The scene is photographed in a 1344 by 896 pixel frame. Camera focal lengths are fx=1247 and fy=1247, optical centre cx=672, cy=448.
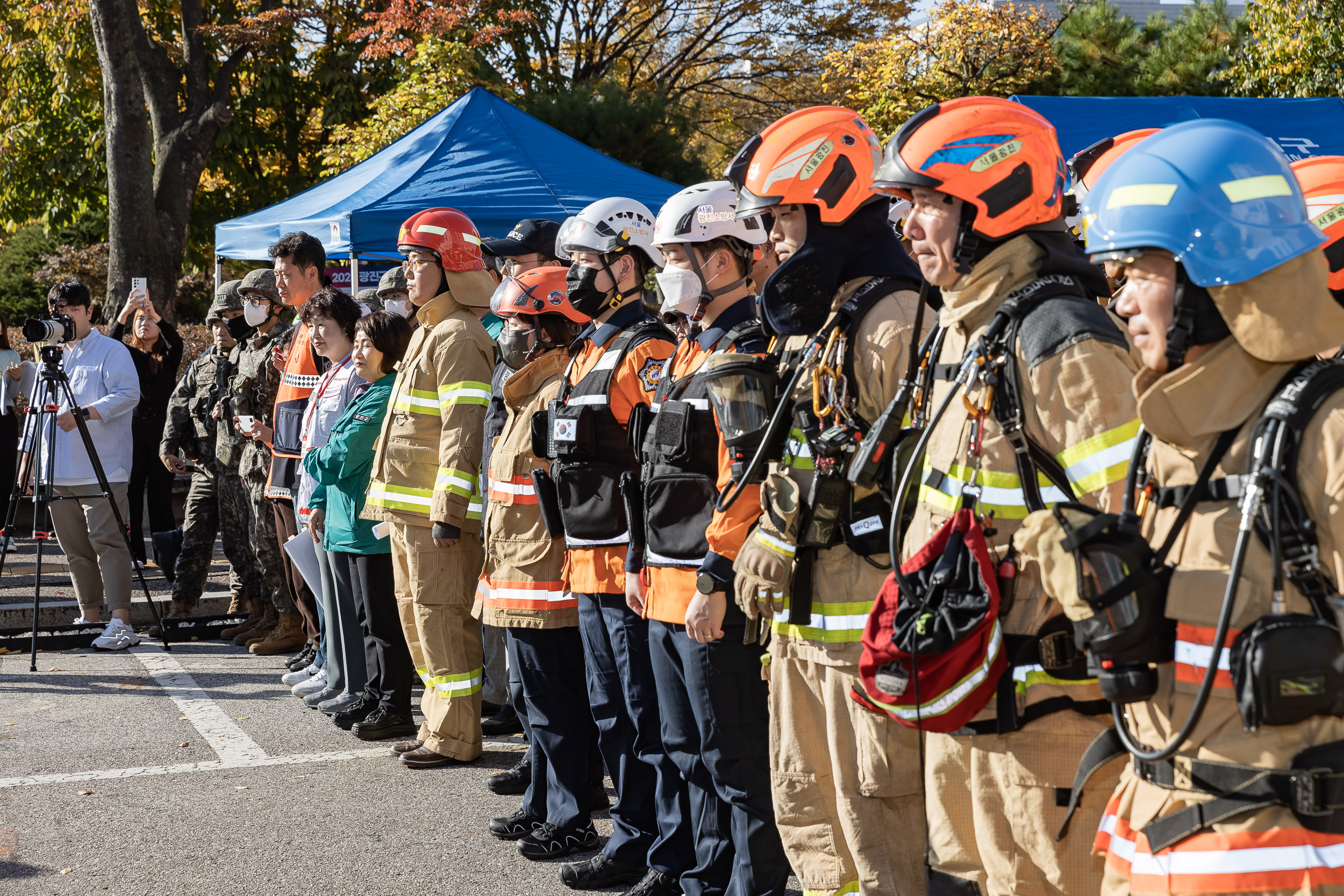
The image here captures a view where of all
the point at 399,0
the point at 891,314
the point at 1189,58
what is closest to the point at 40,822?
the point at 891,314

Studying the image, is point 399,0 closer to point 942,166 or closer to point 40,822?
point 40,822

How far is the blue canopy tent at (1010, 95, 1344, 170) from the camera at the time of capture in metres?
9.81

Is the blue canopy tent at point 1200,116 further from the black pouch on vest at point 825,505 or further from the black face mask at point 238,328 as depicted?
the black pouch on vest at point 825,505

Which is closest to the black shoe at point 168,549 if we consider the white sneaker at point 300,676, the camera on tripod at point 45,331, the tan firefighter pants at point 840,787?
the camera on tripod at point 45,331

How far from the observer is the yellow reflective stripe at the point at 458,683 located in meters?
5.87

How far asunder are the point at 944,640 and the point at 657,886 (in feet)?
7.39

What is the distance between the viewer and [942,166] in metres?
2.70

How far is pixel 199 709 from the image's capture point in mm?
7051

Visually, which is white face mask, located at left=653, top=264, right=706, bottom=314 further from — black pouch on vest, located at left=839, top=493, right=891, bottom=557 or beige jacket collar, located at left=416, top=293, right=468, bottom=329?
beige jacket collar, located at left=416, top=293, right=468, bottom=329

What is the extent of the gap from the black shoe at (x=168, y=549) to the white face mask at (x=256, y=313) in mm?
3031

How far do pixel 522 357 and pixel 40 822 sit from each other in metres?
2.77

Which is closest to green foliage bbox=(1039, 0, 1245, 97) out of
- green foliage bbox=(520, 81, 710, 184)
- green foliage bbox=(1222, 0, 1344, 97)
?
green foliage bbox=(1222, 0, 1344, 97)

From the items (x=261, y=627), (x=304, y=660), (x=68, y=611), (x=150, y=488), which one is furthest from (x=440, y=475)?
(x=150, y=488)

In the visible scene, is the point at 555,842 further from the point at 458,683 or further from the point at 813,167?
the point at 813,167
